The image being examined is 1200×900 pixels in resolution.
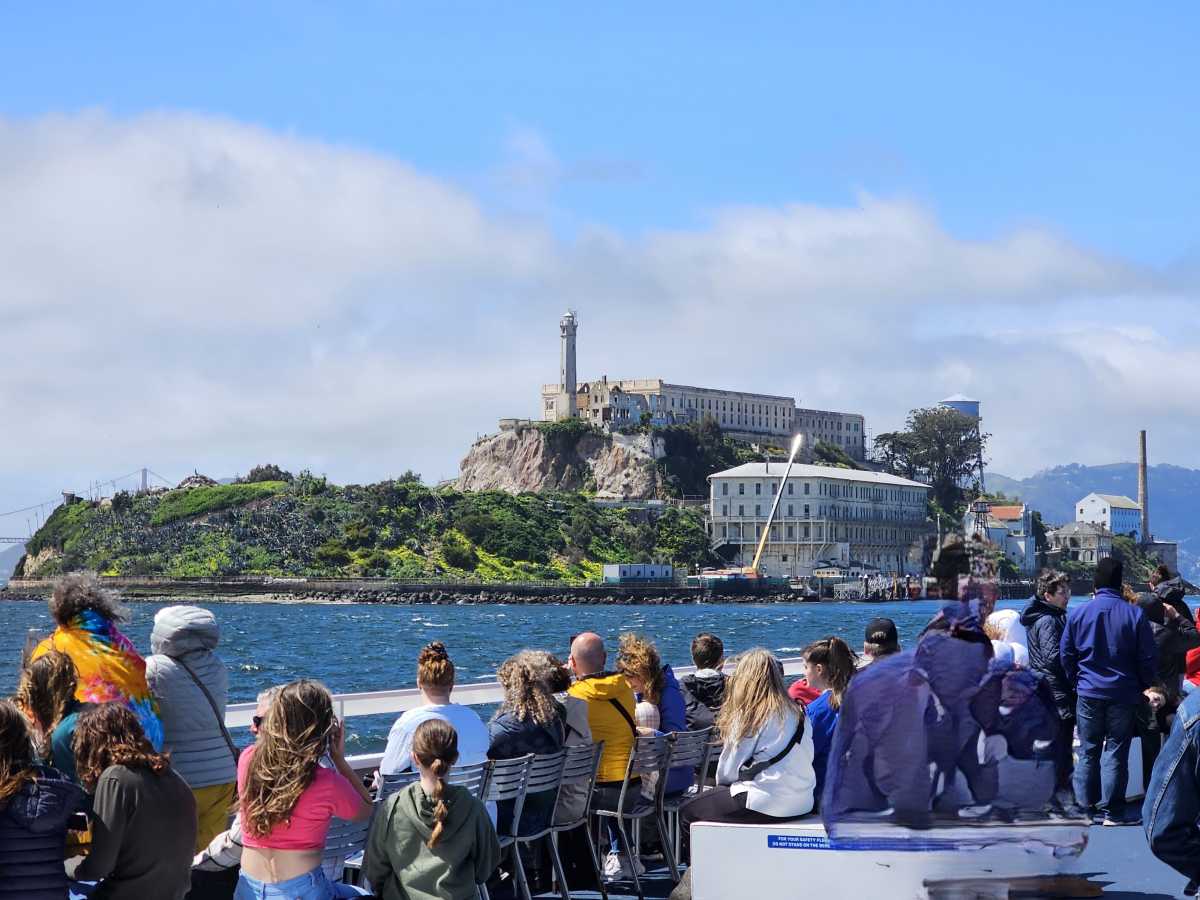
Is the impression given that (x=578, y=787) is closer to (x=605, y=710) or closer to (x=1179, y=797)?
(x=605, y=710)

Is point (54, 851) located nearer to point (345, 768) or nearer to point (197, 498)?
point (345, 768)

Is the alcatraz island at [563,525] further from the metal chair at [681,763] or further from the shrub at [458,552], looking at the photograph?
the metal chair at [681,763]

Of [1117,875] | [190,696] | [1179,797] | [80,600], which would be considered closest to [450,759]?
[190,696]

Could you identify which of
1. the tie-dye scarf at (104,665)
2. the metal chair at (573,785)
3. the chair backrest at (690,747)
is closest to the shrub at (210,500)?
the chair backrest at (690,747)

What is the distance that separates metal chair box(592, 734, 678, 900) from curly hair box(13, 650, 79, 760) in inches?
102

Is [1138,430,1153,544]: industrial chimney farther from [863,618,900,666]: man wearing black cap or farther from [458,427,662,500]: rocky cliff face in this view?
[863,618,900,666]: man wearing black cap

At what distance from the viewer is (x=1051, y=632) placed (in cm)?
856

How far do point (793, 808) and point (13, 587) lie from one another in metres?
135

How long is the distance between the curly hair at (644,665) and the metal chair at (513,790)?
115cm

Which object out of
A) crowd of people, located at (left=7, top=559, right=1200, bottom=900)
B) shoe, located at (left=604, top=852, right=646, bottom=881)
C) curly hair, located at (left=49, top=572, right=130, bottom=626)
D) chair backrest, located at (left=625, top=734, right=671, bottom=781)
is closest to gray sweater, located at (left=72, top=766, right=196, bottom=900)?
crowd of people, located at (left=7, top=559, right=1200, bottom=900)

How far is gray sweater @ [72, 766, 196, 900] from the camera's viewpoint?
14.2 feet

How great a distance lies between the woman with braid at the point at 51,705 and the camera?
4.96 meters

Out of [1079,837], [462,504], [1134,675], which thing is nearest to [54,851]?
[1079,837]

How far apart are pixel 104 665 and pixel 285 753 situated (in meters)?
0.94
